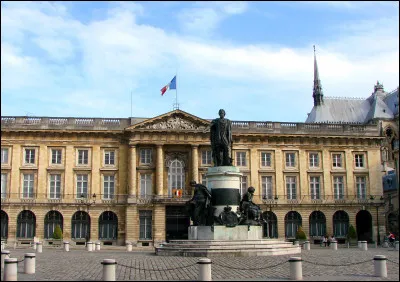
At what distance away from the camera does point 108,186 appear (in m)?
55.0

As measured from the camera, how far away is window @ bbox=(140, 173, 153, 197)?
180 feet

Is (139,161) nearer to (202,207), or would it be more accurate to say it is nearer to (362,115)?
(202,207)

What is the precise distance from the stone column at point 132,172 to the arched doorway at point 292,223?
15.9 m

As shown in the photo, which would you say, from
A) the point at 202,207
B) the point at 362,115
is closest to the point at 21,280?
the point at 202,207

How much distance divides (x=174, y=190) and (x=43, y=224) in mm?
13029

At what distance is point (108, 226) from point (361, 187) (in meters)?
26.7

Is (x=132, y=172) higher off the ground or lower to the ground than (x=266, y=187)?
higher

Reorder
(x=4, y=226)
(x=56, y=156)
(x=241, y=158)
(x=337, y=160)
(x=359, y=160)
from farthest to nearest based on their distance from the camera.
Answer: (x=359, y=160)
(x=337, y=160)
(x=241, y=158)
(x=56, y=156)
(x=4, y=226)

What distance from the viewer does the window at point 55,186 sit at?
5406 cm

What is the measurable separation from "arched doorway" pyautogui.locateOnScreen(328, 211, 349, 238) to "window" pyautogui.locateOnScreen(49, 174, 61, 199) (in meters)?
28.2

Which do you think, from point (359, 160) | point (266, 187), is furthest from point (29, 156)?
point (359, 160)

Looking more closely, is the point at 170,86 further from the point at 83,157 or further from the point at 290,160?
the point at 290,160

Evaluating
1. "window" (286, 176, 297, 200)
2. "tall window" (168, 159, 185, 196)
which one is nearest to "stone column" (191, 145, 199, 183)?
"tall window" (168, 159, 185, 196)

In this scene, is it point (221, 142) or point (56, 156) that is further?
point (56, 156)
